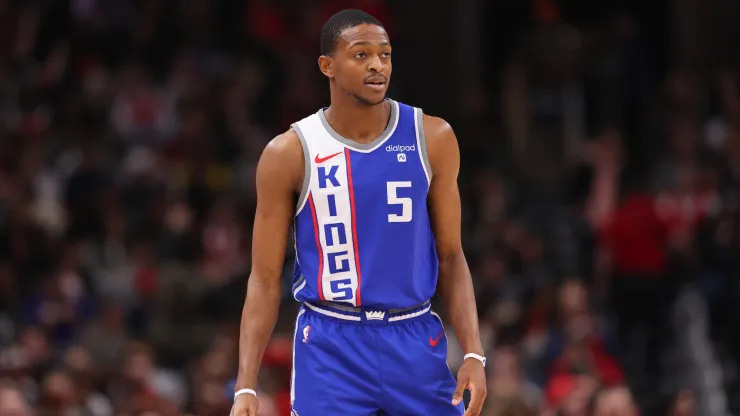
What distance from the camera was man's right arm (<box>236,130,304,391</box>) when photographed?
5152 mm

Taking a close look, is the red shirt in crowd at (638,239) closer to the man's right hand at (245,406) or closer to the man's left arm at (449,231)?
the man's left arm at (449,231)

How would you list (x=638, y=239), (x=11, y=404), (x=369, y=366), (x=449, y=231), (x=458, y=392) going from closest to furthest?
(x=458, y=392)
(x=369, y=366)
(x=449, y=231)
(x=11, y=404)
(x=638, y=239)

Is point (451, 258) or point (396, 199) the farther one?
point (451, 258)

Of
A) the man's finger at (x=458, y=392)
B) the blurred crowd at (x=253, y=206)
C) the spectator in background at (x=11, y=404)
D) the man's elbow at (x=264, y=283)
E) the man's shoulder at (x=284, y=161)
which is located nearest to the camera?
the man's finger at (x=458, y=392)

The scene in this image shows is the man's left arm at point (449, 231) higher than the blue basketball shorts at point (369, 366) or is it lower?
higher

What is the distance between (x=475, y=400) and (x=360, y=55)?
55.5 inches

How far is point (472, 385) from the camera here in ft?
16.5

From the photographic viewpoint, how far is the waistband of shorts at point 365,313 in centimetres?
514

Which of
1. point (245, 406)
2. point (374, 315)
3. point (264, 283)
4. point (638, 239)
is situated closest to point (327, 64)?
point (264, 283)

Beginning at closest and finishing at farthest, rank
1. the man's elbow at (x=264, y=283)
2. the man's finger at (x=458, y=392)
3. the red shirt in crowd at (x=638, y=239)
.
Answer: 1. the man's finger at (x=458, y=392)
2. the man's elbow at (x=264, y=283)
3. the red shirt in crowd at (x=638, y=239)

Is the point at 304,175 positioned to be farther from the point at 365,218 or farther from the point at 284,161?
the point at 365,218

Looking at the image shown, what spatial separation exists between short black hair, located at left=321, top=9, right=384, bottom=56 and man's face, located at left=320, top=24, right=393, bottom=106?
0.02 metres

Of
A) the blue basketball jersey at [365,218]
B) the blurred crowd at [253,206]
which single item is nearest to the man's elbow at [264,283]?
the blue basketball jersey at [365,218]

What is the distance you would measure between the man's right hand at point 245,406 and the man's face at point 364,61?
125 centimetres
